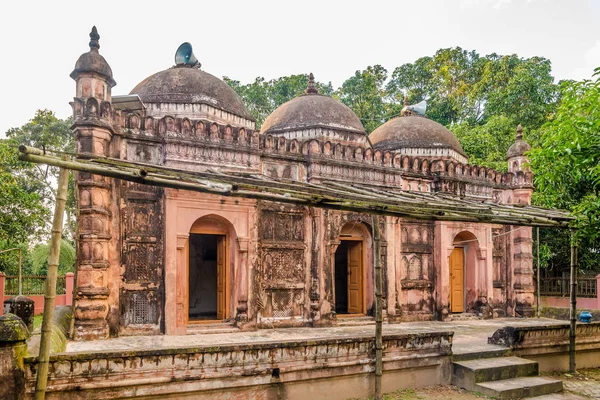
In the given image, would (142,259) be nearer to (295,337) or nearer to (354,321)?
(295,337)

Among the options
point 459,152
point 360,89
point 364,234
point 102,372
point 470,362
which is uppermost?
point 360,89

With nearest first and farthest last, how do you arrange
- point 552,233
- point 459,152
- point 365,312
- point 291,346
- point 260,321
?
1. point 291,346
2. point 260,321
3. point 365,312
4. point 459,152
5. point 552,233

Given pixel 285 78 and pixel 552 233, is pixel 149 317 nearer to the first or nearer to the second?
pixel 552 233

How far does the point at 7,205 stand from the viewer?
1543 centimetres

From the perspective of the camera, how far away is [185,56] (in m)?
13.7

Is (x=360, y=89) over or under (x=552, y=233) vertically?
over

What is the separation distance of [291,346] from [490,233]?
8.68m

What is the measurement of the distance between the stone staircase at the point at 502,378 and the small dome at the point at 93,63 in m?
7.88

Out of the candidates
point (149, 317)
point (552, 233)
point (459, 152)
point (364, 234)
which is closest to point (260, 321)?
point (149, 317)

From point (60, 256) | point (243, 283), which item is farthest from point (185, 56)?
point (60, 256)

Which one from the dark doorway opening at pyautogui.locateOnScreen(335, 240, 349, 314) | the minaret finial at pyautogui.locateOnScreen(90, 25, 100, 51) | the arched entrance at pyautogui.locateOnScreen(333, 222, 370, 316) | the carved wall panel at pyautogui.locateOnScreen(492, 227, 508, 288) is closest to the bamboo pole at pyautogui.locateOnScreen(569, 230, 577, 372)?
the carved wall panel at pyautogui.locateOnScreen(492, 227, 508, 288)

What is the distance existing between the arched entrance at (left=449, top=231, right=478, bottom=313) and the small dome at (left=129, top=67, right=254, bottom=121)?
6.81 metres

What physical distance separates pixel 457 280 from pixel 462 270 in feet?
1.09

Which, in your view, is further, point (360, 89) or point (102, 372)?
point (360, 89)
